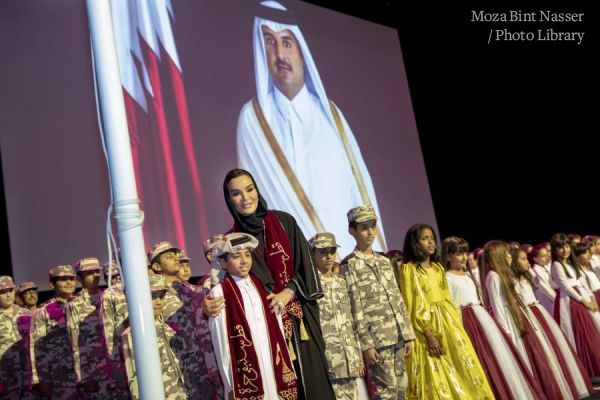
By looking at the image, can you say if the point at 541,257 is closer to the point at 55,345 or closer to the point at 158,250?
the point at 158,250

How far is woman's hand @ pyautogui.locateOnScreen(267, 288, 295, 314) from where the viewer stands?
2.63 meters

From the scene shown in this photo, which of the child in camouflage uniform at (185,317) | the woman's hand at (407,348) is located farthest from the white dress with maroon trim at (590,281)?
the child in camouflage uniform at (185,317)

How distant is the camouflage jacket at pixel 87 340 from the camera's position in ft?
15.6

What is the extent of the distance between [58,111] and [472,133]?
23.5ft

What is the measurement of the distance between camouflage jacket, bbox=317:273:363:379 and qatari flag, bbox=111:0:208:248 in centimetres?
194

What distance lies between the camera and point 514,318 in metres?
5.12

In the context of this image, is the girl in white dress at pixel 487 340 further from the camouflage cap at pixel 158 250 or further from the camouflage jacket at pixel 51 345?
the camouflage jacket at pixel 51 345

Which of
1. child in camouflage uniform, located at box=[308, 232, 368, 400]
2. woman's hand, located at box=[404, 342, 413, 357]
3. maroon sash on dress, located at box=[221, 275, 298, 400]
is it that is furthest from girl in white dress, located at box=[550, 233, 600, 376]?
maroon sash on dress, located at box=[221, 275, 298, 400]

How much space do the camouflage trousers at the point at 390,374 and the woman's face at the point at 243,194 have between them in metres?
1.79

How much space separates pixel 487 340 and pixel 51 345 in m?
3.21

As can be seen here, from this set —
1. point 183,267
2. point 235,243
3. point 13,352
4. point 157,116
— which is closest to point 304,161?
point 157,116

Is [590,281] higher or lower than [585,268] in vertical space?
lower

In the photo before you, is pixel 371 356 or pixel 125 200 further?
pixel 371 356

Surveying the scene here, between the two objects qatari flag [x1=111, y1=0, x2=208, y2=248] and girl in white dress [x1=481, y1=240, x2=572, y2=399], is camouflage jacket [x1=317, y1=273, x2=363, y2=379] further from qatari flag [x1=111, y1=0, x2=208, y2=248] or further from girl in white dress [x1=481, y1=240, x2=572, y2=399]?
qatari flag [x1=111, y1=0, x2=208, y2=248]
